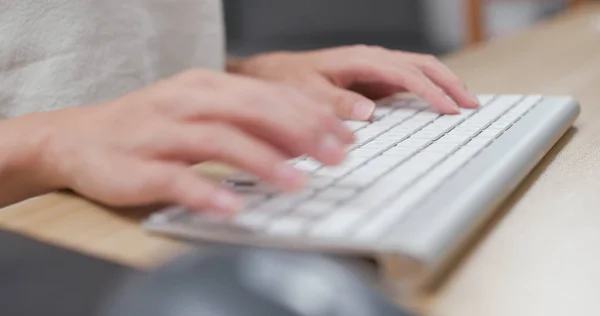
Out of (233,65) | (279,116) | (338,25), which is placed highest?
(279,116)

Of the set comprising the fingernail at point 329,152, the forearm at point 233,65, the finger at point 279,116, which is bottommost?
the forearm at point 233,65

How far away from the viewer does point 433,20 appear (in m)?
2.29

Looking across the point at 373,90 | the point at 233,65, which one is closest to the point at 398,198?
the point at 373,90

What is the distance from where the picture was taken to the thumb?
60cm

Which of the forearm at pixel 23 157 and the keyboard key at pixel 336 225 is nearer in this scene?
the keyboard key at pixel 336 225

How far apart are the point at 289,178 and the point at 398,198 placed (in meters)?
0.06

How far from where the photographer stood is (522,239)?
37cm

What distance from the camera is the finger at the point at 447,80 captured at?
2.03 feet

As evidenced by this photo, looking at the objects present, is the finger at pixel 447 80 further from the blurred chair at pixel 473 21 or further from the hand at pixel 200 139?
the blurred chair at pixel 473 21

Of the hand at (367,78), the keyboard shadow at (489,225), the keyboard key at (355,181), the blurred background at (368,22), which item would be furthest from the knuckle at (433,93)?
the blurred background at (368,22)

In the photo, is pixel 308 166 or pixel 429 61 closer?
pixel 308 166

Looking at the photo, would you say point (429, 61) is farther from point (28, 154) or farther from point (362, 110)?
point (28, 154)

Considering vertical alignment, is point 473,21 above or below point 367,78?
below

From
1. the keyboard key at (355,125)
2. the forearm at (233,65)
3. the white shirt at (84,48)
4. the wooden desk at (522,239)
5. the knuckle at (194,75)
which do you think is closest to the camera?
the wooden desk at (522,239)
